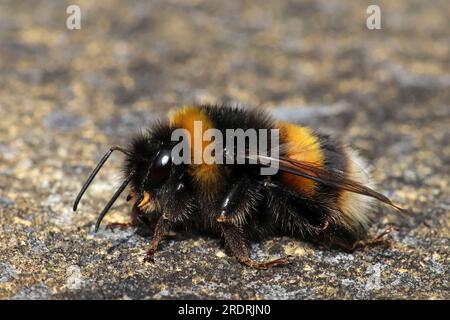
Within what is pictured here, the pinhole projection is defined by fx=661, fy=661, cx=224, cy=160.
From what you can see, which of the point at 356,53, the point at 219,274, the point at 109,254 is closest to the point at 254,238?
the point at 219,274

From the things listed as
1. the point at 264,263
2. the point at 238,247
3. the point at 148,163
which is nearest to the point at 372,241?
the point at 264,263

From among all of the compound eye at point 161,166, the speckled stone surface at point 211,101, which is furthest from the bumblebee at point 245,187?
the speckled stone surface at point 211,101

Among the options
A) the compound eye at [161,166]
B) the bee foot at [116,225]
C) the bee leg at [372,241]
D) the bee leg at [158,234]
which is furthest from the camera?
the bee foot at [116,225]

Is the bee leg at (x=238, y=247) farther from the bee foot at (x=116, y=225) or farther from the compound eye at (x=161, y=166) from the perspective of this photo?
the bee foot at (x=116, y=225)

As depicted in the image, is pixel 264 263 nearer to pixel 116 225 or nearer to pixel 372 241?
pixel 372 241

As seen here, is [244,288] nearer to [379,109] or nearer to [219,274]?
[219,274]

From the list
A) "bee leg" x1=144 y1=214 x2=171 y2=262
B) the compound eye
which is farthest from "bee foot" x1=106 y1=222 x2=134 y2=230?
the compound eye
